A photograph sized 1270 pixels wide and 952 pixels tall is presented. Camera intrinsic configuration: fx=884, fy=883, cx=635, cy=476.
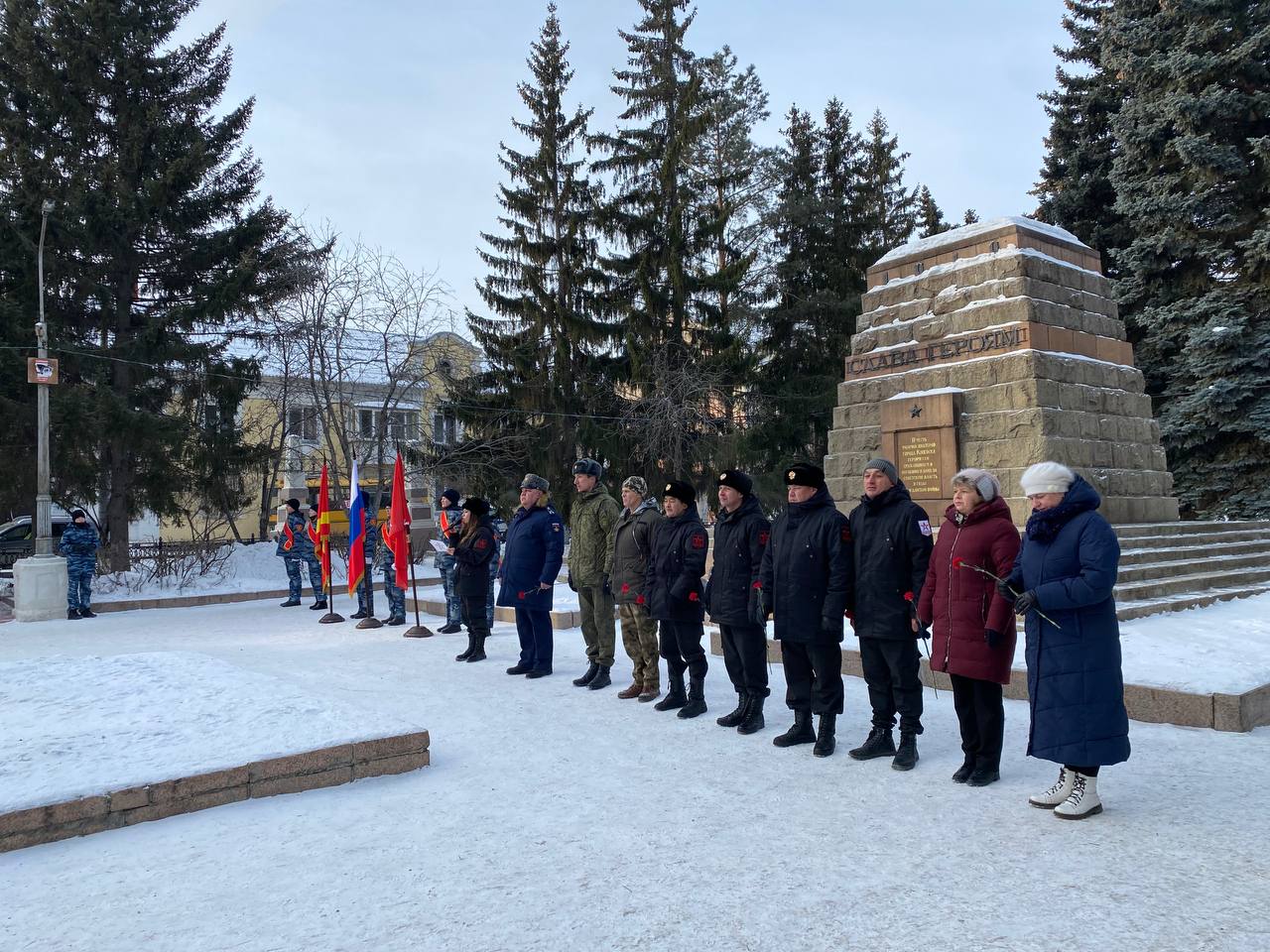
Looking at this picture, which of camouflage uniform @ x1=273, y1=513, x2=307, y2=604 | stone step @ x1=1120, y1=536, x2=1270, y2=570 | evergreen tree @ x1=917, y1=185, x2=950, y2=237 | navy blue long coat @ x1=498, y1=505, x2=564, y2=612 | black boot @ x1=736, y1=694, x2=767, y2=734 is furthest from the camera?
evergreen tree @ x1=917, y1=185, x2=950, y2=237

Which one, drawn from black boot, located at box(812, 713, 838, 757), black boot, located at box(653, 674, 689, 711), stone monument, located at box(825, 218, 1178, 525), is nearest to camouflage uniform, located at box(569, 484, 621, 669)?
black boot, located at box(653, 674, 689, 711)

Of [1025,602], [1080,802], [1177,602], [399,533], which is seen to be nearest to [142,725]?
[1025,602]

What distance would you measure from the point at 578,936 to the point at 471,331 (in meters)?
24.8

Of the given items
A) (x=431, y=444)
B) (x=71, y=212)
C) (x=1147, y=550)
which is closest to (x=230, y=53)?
(x=71, y=212)

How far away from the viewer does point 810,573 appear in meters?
5.61

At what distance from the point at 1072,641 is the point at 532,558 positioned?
530cm

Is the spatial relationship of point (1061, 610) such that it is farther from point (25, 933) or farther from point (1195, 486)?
A: point (1195, 486)

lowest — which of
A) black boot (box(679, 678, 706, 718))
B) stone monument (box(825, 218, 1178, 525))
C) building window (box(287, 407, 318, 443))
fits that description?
black boot (box(679, 678, 706, 718))

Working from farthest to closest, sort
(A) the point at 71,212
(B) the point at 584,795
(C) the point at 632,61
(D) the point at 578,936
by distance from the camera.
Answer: (C) the point at 632,61 < (A) the point at 71,212 < (B) the point at 584,795 < (D) the point at 578,936

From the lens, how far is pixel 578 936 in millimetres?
3104

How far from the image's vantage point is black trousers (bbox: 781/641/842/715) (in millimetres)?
5547

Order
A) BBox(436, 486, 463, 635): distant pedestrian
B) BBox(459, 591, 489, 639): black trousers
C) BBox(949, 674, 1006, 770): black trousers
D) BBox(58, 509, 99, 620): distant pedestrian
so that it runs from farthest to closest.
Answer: BBox(58, 509, 99, 620): distant pedestrian, BBox(436, 486, 463, 635): distant pedestrian, BBox(459, 591, 489, 639): black trousers, BBox(949, 674, 1006, 770): black trousers

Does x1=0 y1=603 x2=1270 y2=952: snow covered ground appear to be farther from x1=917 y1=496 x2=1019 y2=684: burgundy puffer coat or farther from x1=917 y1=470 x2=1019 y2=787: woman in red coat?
x1=917 y1=496 x2=1019 y2=684: burgundy puffer coat

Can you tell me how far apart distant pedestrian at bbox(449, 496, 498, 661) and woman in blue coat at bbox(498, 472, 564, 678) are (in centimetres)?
68
